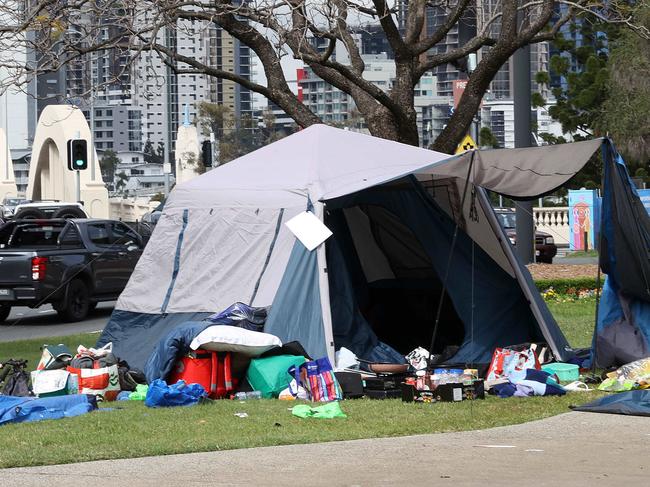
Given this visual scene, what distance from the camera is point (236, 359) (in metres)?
11.9

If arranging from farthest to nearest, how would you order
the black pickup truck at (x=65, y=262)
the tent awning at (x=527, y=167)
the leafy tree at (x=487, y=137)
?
the leafy tree at (x=487, y=137) → the black pickup truck at (x=65, y=262) → the tent awning at (x=527, y=167)

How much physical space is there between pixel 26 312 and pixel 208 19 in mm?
7937

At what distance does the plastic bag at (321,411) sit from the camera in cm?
1025

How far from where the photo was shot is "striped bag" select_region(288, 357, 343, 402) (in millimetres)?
11281

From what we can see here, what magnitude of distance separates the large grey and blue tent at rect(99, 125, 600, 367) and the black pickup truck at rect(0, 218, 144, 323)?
575cm

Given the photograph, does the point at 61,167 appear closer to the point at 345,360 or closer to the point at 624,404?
the point at 345,360

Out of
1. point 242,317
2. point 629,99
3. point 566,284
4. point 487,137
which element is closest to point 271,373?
point 242,317

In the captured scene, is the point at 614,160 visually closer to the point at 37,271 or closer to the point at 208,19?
the point at 208,19

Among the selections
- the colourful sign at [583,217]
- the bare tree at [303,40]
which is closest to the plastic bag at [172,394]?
the bare tree at [303,40]

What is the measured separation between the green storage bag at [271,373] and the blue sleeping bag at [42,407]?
1.50 m

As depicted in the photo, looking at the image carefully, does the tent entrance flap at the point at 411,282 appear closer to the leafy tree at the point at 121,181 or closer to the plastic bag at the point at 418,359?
the plastic bag at the point at 418,359

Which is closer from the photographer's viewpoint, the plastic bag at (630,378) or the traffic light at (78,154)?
the plastic bag at (630,378)

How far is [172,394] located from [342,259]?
3396mm

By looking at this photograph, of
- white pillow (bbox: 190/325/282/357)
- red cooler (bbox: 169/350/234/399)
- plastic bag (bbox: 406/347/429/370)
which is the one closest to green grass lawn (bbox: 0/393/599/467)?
red cooler (bbox: 169/350/234/399)
